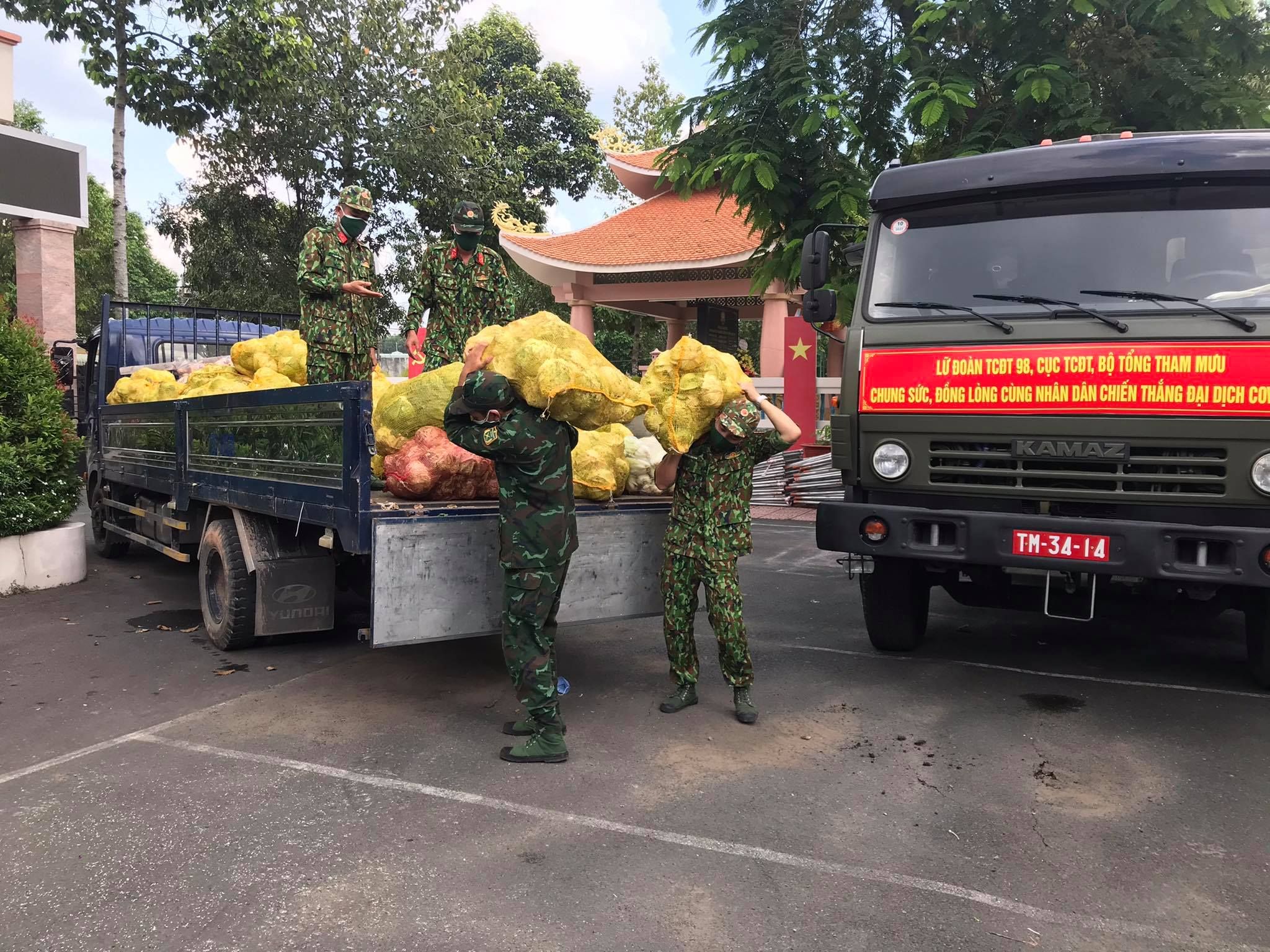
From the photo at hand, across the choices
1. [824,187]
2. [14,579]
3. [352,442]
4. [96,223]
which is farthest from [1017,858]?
[96,223]

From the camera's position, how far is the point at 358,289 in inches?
207

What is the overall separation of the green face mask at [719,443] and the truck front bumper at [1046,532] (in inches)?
33.4

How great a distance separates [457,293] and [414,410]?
3.85 feet

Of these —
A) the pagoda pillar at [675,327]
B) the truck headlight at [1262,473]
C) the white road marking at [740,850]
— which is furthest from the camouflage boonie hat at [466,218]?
the pagoda pillar at [675,327]

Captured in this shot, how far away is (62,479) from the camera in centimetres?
718

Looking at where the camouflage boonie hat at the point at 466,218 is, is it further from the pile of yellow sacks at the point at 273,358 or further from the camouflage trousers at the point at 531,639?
the camouflage trousers at the point at 531,639

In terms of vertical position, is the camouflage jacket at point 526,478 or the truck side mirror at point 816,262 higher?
the truck side mirror at point 816,262

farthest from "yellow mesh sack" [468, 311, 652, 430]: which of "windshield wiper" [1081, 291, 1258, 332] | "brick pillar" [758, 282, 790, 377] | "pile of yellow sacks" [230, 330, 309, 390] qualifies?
"brick pillar" [758, 282, 790, 377]

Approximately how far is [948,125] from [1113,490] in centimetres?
496

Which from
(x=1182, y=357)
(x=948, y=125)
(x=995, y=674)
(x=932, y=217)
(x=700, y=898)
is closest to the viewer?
(x=700, y=898)

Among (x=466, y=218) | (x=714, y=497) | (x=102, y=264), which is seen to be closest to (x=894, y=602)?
(x=714, y=497)

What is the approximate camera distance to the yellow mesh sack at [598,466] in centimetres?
452

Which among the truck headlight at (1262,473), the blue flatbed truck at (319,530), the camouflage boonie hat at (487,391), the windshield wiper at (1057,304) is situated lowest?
the blue flatbed truck at (319,530)

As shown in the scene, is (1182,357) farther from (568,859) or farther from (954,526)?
(568,859)
